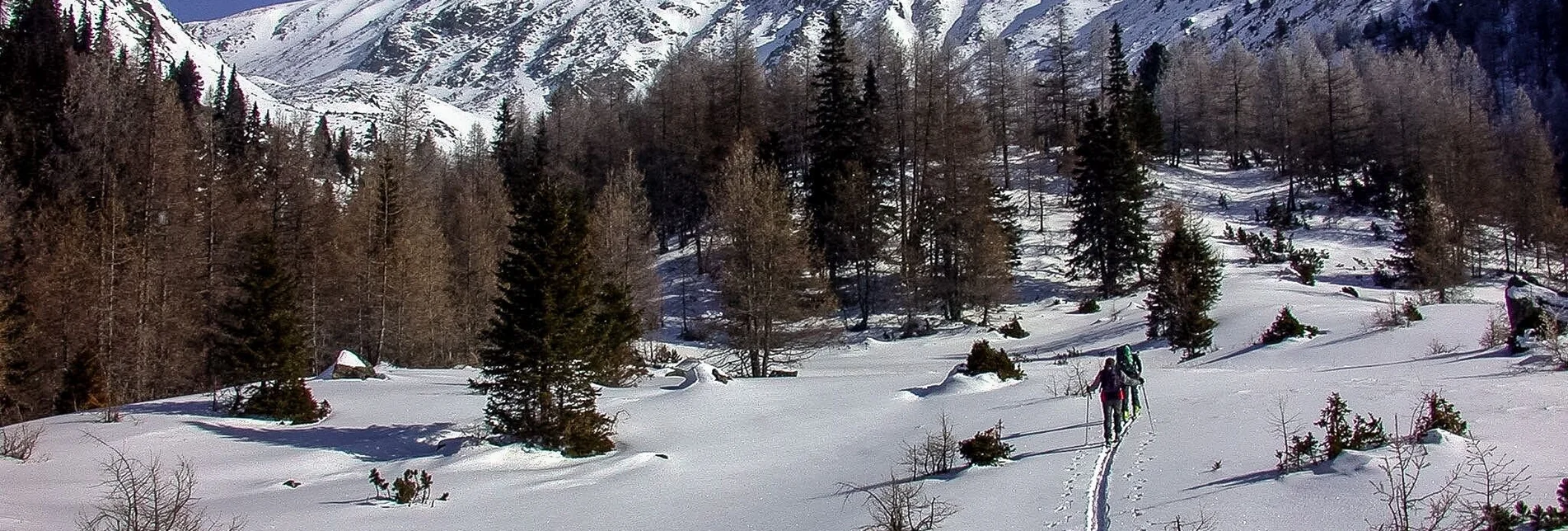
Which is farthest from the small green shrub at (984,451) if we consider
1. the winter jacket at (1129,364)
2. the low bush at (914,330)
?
the low bush at (914,330)

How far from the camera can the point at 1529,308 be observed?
14758mm

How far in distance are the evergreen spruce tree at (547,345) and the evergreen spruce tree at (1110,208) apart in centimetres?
2829

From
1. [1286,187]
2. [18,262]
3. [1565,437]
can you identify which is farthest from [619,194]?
[1286,187]

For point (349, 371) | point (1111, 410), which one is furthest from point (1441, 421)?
point (349, 371)

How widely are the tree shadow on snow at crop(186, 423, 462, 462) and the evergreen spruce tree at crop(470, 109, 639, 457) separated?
3.97 feet

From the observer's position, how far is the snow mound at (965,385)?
1686 cm

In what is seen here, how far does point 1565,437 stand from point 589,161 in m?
48.9

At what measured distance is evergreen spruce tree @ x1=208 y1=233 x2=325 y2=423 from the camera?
56.4ft

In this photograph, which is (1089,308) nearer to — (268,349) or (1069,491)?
(1069,491)

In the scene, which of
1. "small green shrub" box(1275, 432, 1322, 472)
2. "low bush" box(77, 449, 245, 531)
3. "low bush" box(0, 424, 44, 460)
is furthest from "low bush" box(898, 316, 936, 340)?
"low bush" box(0, 424, 44, 460)

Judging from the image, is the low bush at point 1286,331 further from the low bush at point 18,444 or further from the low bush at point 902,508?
the low bush at point 18,444

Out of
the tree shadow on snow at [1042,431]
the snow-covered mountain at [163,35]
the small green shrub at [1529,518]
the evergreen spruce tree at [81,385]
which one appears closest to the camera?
the small green shrub at [1529,518]

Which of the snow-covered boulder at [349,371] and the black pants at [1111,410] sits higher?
the snow-covered boulder at [349,371]

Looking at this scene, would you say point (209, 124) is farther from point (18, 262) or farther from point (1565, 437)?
point (1565, 437)
